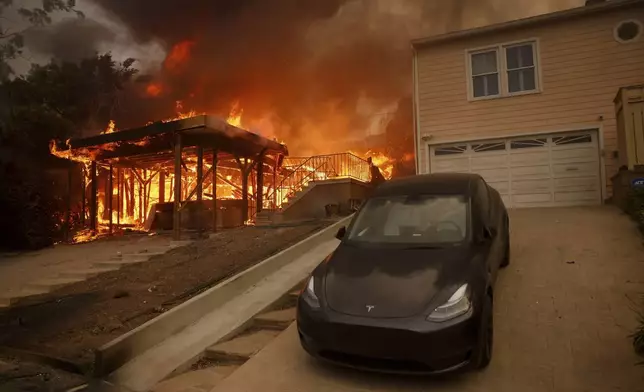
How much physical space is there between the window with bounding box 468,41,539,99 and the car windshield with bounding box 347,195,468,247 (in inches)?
390

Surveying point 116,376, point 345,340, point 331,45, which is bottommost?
point 116,376

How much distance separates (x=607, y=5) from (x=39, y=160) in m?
19.8

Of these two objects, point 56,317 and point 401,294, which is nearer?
point 401,294

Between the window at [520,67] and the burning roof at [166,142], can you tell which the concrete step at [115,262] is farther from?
the window at [520,67]

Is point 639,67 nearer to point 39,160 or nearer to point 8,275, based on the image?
point 8,275

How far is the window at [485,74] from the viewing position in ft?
43.1

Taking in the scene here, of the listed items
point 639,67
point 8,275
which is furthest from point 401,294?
point 639,67

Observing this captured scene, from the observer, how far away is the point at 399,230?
4.46 meters

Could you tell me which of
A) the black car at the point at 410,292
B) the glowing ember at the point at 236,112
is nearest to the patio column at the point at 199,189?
the black car at the point at 410,292

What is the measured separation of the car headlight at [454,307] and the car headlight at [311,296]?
98 cm

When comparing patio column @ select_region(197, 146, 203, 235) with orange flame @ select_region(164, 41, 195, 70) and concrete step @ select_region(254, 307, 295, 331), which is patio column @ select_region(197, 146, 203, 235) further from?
orange flame @ select_region(164, 41, 195, 70)

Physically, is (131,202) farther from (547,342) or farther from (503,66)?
(547,342)

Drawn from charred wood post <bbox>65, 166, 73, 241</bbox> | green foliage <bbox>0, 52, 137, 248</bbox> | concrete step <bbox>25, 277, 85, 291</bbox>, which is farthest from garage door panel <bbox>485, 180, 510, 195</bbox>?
charred wood post <bbox>65, 166, 73, 241</bbox>

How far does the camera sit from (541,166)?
12.4m
